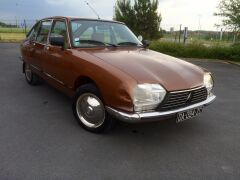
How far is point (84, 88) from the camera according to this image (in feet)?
13.2

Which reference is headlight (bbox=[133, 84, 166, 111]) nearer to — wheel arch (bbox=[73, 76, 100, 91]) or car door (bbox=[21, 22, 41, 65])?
wheel arch (bbox=[73, 76, 100, 91])

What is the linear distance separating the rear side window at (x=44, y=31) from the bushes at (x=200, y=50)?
9.73 metres

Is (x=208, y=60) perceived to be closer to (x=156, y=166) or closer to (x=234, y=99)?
(x=234, y=99)

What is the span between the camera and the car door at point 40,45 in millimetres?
5449

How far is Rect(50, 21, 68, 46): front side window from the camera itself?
4.77 metres

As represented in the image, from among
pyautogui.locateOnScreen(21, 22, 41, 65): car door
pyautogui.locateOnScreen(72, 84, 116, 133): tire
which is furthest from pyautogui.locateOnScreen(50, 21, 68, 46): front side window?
pyautogui.locateOnScreen(72, 84, 116, 133): tire

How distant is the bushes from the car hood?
10381mm

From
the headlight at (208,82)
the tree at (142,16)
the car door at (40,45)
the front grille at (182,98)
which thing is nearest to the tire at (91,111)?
the front grille at (182,98)

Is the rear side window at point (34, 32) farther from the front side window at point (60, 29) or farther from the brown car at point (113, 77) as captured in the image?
the front side window at point (60, 29)

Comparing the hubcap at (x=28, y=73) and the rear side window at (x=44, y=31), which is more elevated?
the rear side window at (x=44, y=31)

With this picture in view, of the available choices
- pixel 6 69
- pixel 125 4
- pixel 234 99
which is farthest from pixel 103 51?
pixel 125 4

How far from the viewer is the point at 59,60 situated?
4.68 metres

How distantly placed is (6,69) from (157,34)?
1383cm

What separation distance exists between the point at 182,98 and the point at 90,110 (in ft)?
4.37
